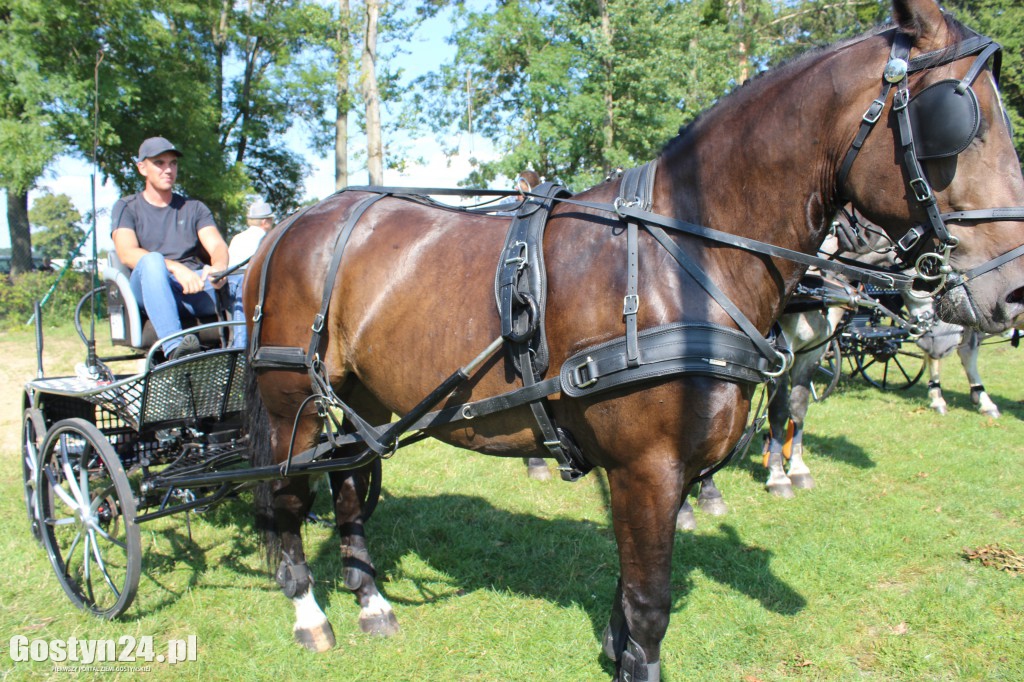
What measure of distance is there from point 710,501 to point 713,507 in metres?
0.04

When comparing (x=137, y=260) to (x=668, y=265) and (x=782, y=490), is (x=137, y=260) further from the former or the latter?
(x=782, y=490)

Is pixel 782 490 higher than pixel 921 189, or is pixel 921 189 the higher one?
pixel 921 189

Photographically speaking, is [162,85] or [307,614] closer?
[307,614]

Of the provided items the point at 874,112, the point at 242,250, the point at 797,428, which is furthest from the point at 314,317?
the point at 242,250

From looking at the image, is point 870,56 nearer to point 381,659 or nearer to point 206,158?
point 381,659

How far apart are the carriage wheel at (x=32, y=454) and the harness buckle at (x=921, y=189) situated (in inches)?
177

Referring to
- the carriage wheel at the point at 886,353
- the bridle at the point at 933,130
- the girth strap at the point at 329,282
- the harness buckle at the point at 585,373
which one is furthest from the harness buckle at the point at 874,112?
the carriage wheel at the point at 886,353

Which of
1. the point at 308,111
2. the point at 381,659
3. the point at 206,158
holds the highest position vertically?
the point at 308,111

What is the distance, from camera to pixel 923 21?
193cm

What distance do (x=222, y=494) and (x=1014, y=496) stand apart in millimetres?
5249

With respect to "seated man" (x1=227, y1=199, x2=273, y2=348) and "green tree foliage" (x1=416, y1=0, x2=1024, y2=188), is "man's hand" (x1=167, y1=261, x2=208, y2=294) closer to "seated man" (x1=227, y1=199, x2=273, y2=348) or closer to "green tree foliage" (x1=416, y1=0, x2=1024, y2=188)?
"seated man" (x1=227, y1=199, x2=273, y2=348)

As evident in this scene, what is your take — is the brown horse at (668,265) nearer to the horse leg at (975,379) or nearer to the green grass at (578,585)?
the green grass at (578,585)

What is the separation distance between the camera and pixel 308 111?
22141mm

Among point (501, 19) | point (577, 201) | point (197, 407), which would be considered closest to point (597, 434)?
point (577, 201)
